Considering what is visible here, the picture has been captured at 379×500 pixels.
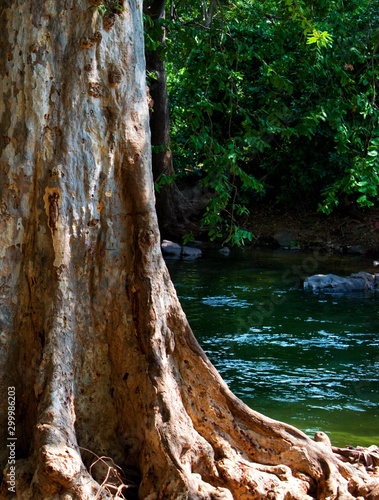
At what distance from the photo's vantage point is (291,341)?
11234mm

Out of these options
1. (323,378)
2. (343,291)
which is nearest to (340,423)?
(323,378)

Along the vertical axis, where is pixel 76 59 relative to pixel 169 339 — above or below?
above

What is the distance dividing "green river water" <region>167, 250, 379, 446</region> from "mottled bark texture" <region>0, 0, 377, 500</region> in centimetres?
252

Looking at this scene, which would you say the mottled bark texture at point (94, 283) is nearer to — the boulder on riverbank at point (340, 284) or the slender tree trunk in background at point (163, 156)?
the slender tree trunk in background at point (163, 156)

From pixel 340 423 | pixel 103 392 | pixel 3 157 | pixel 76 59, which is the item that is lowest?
pixel 340 423

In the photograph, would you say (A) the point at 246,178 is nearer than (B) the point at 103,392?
No

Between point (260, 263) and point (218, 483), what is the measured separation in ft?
45.3

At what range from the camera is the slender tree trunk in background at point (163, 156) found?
18609 millimetres

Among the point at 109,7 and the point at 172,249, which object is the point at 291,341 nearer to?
the point at 109,7

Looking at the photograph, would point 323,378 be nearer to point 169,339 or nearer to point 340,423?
point 340,423

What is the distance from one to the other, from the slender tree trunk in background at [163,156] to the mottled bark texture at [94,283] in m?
9.15

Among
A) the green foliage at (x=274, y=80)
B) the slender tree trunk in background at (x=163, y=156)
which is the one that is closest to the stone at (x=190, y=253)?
the slender tree trunk in background at (x=163, y=156)

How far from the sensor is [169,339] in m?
5.18

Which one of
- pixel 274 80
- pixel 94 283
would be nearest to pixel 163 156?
pixel 274 80
